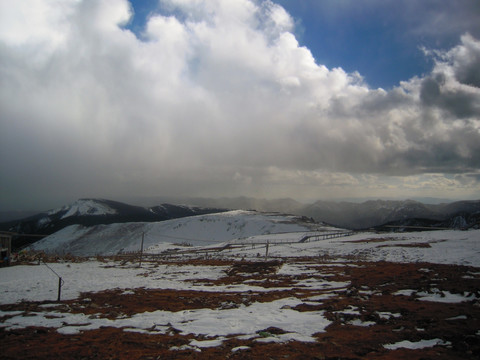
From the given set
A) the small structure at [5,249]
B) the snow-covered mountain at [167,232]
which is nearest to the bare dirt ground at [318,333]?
the small structure at [5,249]

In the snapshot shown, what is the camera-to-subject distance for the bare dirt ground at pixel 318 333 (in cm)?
782

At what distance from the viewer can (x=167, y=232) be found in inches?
5960

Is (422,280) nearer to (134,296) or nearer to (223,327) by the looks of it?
(223,327)

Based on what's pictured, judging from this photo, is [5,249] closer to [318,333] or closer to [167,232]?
[318,333]

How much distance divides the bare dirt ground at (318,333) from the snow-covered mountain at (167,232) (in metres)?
118

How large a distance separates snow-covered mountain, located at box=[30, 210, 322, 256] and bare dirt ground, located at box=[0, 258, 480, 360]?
118045mm

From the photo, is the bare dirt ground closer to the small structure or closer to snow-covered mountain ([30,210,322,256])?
the small structure

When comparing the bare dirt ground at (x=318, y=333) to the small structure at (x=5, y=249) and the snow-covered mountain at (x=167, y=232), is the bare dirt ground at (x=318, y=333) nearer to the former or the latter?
the small structure at (x=5, y=249)

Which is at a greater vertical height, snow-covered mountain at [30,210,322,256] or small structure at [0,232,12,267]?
small structure at [0,232,12,267]

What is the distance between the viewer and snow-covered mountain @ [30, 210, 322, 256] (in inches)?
5458

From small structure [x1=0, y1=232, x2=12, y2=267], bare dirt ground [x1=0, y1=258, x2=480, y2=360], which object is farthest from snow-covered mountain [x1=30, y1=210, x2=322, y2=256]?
bare dirt ground [x1=0, y1=258, x2=480, y2=360]

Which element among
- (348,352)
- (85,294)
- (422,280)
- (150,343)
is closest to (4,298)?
(85,294)

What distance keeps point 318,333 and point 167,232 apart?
5873 inches

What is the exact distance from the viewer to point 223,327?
10641mm
